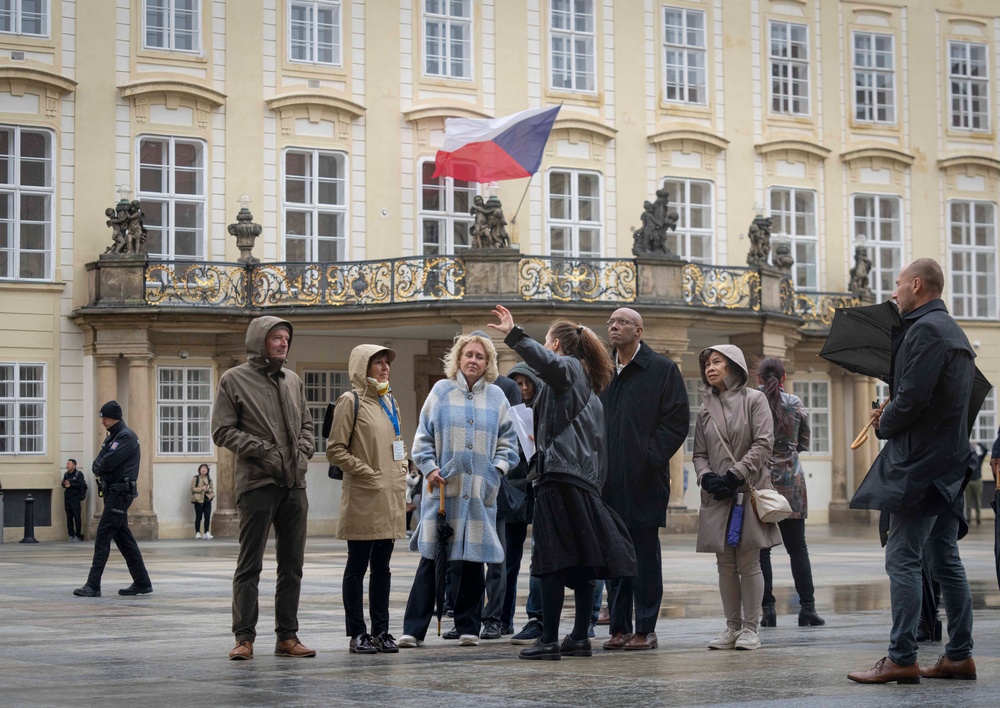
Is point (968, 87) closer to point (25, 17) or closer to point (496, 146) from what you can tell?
point (496, 146)

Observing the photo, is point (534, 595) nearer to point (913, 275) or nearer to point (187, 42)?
point (913, 275)

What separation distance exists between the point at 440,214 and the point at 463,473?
72.7 ft

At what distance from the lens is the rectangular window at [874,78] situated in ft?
119

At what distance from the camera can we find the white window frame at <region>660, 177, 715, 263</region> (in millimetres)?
33906

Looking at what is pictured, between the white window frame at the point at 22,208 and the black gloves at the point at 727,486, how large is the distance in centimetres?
2137

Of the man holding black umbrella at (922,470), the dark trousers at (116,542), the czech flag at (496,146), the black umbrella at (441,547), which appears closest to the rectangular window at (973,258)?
the czech flag at (496,146)

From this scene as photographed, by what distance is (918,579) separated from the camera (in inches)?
323

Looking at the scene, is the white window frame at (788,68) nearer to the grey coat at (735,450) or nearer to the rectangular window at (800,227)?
the rectangular window at (800,227)

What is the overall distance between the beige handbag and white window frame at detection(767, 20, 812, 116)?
26.1m

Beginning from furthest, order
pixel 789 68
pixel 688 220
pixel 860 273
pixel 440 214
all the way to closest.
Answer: pixel 789 68 → pixel 860 273 → pixel 688 220 → pixel 440 214

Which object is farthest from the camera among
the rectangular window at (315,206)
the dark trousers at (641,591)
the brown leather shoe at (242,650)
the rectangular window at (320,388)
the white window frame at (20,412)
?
the rectangular window at (320,388)

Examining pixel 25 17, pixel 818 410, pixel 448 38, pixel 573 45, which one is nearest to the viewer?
pixel 25 17

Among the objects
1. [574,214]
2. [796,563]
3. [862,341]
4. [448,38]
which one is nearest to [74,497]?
[574,214]

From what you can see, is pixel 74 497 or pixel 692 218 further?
pixel 692 218
